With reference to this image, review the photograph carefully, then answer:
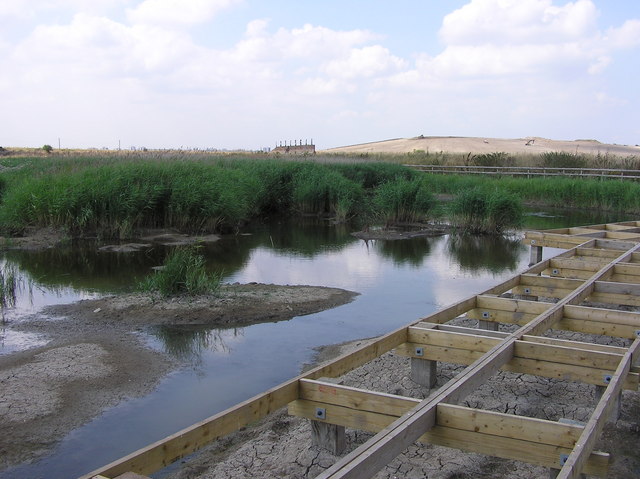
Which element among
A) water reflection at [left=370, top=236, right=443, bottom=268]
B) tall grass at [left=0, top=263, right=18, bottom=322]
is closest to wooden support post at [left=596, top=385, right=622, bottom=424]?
tall grass at [left=0, top=263, right=18, bottom=322]

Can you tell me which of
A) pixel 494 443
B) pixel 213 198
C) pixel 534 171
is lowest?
pixel 494 443

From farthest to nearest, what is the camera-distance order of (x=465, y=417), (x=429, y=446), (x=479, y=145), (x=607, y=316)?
(x=479, y=145) → (x=607, y=316) → (x=429, y=446) → (x=465, y=417)

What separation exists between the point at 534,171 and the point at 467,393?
34.8 metres

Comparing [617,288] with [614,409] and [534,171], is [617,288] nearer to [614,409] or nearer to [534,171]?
[614,409]

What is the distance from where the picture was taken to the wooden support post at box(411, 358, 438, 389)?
606cm

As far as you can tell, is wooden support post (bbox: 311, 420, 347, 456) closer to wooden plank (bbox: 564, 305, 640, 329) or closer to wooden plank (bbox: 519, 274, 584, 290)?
wooden plank (bbox: 564, 305, 640, 329)

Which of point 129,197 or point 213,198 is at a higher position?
point 129,197

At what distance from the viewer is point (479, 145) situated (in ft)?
283

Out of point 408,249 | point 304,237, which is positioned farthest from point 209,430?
point 304,237

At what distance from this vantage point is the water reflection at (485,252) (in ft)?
47.0

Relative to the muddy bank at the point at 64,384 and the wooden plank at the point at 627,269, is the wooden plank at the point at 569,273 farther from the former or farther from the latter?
the muddy bank at the point at 64,384

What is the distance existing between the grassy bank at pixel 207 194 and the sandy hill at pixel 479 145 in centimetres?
5219

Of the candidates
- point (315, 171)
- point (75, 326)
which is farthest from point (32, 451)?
point (315, 171)

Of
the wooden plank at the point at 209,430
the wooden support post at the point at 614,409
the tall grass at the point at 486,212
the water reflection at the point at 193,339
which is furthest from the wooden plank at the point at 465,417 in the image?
the tall grass at the point at 486,212
